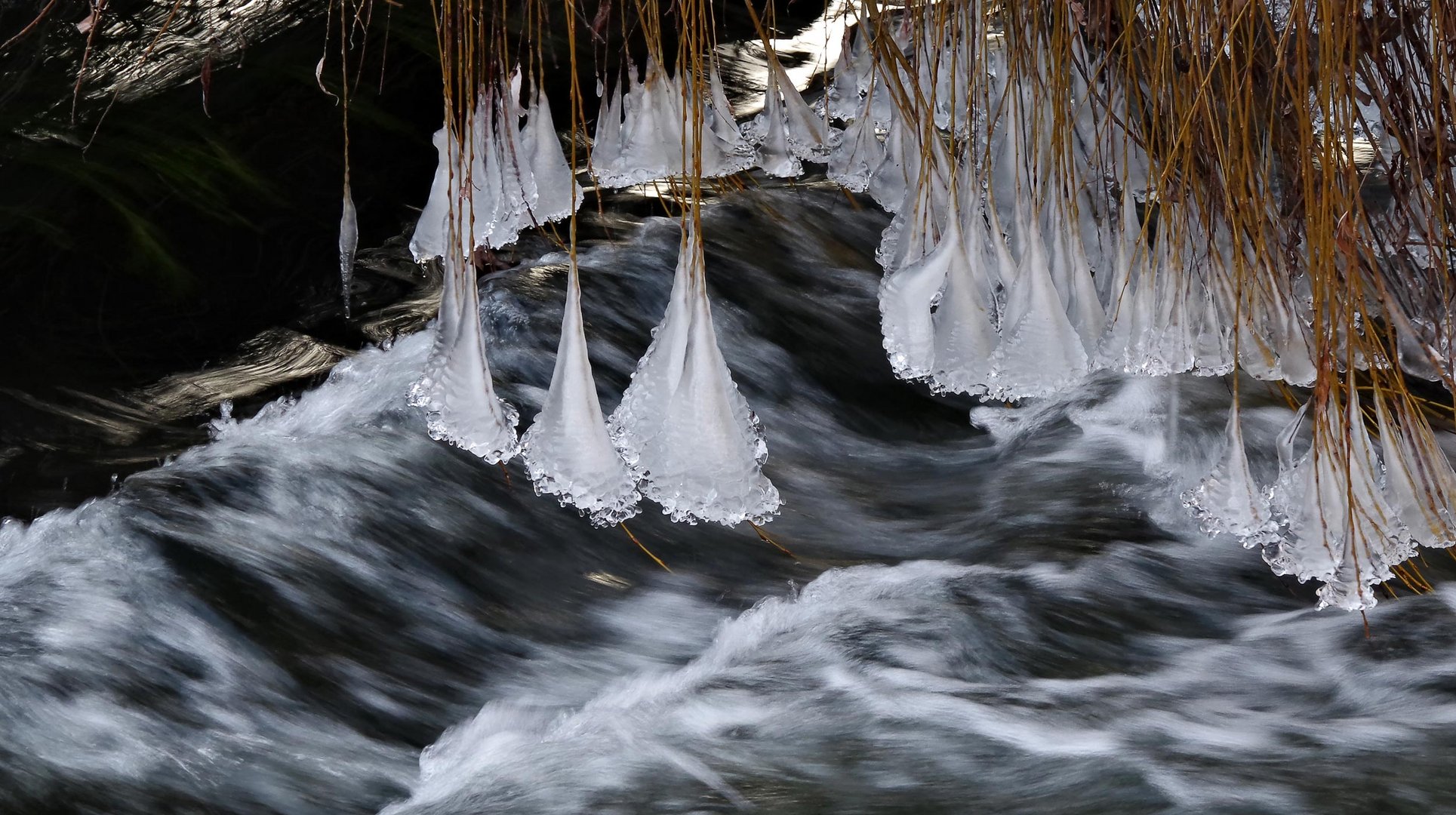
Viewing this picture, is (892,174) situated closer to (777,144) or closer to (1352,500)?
(777,144)

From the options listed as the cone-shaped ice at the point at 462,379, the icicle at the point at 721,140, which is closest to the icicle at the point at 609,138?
the icicle at the point at 721,140

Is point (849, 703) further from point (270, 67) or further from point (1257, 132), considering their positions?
point (270, 67)

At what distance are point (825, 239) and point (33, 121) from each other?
220 cm

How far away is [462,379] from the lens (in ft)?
4.64

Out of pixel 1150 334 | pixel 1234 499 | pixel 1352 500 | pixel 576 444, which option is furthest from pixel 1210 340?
pixel 576 444

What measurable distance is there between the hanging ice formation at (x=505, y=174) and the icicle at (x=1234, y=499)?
0.88 metres

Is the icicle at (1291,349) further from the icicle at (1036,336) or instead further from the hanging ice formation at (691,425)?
the hanging ice formation at (691,425)

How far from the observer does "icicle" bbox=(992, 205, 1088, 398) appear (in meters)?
1.59

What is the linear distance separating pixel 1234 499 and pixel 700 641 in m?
1.00

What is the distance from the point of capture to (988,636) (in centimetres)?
223

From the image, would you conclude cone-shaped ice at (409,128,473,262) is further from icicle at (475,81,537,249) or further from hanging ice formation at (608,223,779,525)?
hanging ice formation at (608,223,779,525)

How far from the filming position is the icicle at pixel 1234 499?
1610 mm

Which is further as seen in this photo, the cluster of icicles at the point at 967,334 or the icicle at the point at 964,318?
the icicle at the point at 964,318

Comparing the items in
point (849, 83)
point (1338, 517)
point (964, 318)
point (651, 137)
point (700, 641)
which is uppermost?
point (849, 83)
